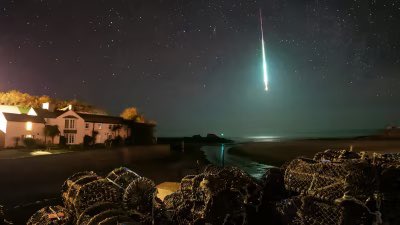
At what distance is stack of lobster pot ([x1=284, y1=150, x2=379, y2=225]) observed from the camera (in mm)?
4785

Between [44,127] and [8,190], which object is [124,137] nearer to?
[44,127]

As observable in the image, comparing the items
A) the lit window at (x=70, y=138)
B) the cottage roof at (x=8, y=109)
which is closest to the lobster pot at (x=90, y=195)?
the cottage roof at (x=8, y=109)

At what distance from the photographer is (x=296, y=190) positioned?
6.39 meters

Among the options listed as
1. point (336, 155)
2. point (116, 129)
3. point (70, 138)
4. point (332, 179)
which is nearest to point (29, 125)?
point (70, 138)

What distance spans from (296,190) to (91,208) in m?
3.86

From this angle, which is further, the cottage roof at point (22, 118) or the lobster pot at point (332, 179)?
the cottage roof at point (22, 118)

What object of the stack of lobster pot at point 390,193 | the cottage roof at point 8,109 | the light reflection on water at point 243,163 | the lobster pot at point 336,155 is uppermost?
the cottage roof at point 8,109

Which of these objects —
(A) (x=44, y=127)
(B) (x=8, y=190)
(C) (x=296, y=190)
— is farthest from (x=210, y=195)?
(A) (x=44, y=127)

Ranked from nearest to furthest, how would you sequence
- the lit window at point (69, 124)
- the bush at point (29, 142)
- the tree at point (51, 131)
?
1. the bush at point (29, 142)
2. the tree at point (51, 131)
3. the lit window at point (69, 124)

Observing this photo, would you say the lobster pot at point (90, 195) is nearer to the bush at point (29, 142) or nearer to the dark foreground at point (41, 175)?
the dark foreground at point (41, 175)

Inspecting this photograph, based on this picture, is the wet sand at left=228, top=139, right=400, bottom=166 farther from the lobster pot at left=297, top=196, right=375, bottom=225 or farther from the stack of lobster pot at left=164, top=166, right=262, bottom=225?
the lobster pot at left=297, top=196, right=375, bottom=225

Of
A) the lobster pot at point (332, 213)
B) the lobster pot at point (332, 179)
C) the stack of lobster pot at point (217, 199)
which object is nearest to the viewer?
the lobster pot at point (332, 213)

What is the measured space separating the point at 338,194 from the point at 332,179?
326mm

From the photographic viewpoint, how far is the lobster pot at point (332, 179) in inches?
207
